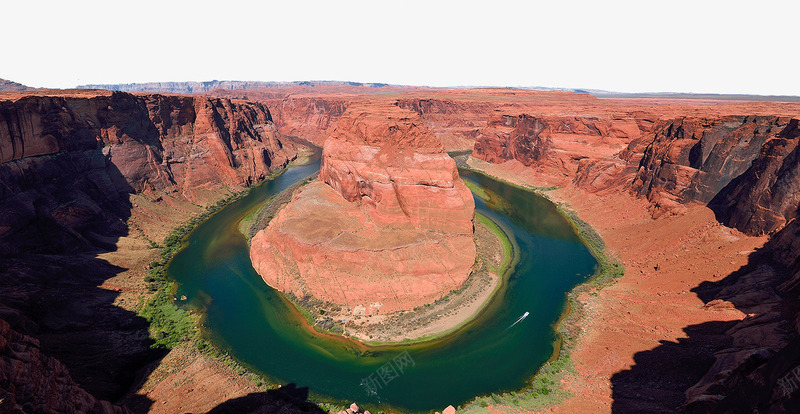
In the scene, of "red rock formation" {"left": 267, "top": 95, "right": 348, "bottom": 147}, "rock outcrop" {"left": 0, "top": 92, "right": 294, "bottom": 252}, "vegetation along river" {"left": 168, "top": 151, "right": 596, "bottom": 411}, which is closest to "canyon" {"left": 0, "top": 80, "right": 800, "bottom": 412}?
"rock outcrop" {"left": 0, "top": 92, "right": 294, "bottom": 252}

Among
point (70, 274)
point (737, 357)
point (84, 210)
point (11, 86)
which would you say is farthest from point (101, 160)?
point (11, 86)

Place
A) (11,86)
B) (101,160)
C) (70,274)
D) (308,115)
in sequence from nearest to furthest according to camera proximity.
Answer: (70,274) → (101,160) → (11,86) → (308,115)

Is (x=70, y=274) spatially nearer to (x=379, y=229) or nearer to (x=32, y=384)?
(x=32, y=384)

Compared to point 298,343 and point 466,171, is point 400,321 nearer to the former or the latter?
point 298,343

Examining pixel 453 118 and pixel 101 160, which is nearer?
pixel 101 160

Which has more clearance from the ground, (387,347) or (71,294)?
(71,294)

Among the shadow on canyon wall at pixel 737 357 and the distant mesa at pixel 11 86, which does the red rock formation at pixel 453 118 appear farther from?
the distant mesa at pixel 11 86

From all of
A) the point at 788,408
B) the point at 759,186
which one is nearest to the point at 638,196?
the point at 759,186
